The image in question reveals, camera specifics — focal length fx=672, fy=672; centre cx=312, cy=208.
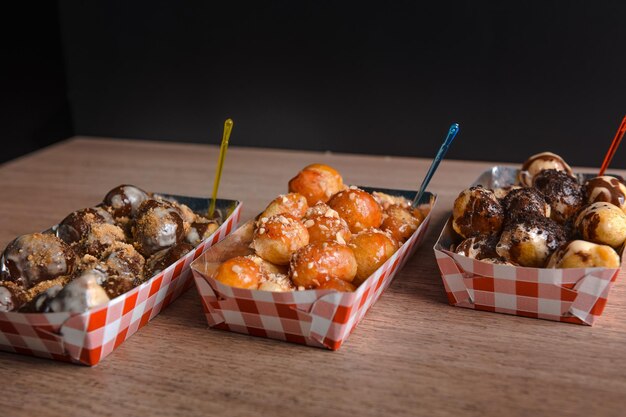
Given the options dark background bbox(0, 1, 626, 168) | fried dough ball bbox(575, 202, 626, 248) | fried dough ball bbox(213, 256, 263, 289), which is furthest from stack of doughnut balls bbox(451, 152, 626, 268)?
dark background bbox(0, 1, 626, 168)

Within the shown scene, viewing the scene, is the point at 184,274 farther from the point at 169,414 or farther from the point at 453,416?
the point at 453,416

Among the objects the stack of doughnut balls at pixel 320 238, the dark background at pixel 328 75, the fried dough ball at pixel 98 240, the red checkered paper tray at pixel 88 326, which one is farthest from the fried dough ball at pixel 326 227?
the dark background at pixel 328 75

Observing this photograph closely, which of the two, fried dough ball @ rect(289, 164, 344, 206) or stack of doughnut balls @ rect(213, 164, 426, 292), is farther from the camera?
fried dough ball @ rect(289, 164, 344, 206)

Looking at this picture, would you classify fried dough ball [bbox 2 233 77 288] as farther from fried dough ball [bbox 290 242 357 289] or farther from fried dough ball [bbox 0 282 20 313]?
fried dough ball [bbox 290 242 357 289]

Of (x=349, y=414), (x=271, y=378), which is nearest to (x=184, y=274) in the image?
(x=271, y=378)

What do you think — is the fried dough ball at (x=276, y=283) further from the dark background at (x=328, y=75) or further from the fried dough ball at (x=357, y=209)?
the dark background at (x=328, y=75)

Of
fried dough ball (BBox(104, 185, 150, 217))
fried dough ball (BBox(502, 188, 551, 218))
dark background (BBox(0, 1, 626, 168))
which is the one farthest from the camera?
dark background (BBox(0, 1, 626, 168))

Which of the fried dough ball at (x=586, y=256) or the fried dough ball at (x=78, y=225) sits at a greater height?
the fried dough ball at (x=586, y=256)

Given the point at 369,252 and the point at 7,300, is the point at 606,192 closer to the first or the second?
the point at 369,252
